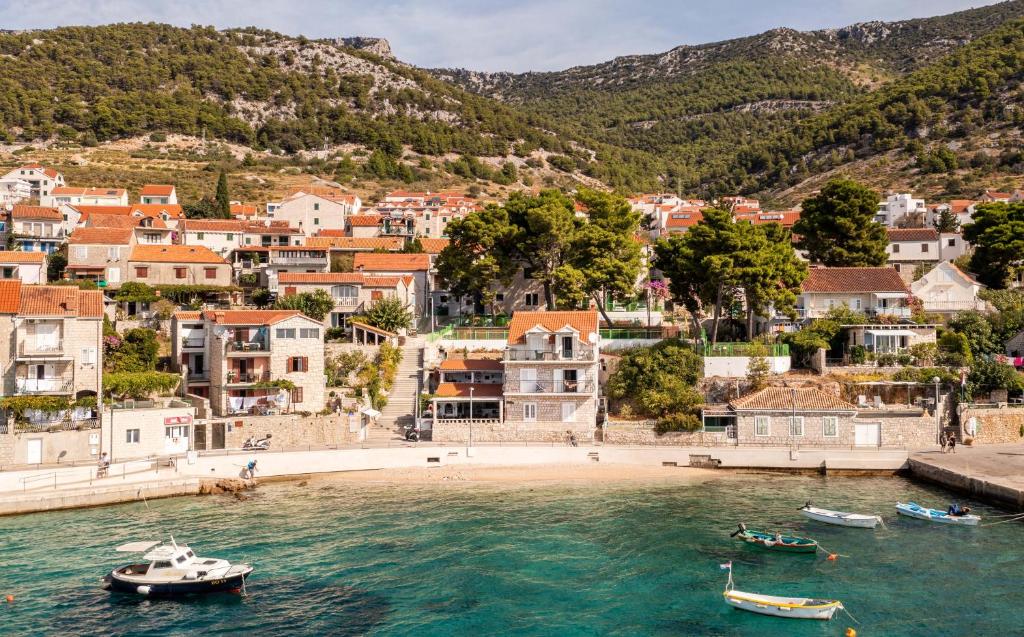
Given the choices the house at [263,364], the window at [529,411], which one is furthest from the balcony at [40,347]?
the window at [529,411]

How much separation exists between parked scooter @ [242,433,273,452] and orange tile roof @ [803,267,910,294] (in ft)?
112

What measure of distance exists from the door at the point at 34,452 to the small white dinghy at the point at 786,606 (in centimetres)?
3105

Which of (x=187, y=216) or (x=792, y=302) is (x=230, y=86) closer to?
(x=187, y=216)

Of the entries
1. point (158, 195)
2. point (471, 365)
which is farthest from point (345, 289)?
point (158, 195)

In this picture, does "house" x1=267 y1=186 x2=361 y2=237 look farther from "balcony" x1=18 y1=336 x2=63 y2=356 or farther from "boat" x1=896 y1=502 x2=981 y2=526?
"boat" x1=896 y1=502 x2=981 y2=526

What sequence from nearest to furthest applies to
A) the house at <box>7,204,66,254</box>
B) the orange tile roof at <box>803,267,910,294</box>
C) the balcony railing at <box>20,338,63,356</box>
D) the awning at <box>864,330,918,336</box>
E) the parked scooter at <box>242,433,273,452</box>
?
the balcony railing at <box>20,338,63,356</box>, the parked scooter at <box>242,433,273,452</box>, the awning at <box>864,330,918,336</box>, the orange tile roof at <box>803,267,910,294</box>, the house at <box>7,204,66,254</box>

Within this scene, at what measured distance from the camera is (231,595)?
2550 cm

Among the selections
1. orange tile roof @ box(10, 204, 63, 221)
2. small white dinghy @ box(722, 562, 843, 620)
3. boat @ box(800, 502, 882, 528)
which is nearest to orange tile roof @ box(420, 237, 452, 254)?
orange tile roof @ box(10, 204, 63, 221)

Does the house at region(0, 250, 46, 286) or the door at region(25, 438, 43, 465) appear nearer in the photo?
the door at region(25, 438, 43, 465)

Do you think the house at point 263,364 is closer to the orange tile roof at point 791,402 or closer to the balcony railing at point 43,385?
the balcony railing at point 43,385

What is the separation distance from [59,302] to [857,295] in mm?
46734

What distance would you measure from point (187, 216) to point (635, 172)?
83.3m

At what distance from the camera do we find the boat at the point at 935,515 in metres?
31.7

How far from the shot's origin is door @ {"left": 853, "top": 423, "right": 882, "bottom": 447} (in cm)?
4166
